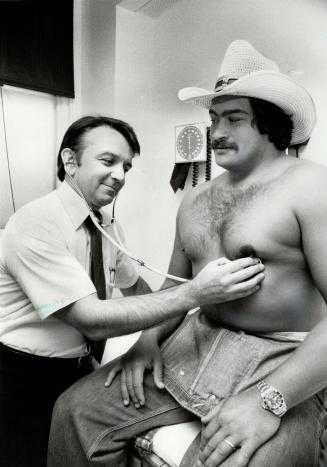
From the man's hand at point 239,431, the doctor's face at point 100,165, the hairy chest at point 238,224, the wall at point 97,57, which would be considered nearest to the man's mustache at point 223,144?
the hairy chest at point 238,224

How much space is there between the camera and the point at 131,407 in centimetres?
123

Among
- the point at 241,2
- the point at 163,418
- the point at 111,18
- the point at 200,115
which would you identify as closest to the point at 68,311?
the point at 163,418

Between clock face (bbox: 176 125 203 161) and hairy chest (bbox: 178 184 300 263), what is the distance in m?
1.08

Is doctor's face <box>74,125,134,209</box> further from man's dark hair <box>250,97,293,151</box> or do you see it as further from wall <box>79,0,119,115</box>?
wall <box>79,0,119,115</box>

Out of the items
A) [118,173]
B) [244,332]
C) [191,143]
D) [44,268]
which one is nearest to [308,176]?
[244,332]

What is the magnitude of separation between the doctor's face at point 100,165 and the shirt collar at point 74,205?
4 cm

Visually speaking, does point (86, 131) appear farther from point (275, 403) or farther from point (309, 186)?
point (275, 403)

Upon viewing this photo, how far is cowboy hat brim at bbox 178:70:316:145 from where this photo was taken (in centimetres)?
115

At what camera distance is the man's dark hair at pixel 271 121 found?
1.23m

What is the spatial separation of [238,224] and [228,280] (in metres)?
0.21

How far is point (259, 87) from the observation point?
117cm

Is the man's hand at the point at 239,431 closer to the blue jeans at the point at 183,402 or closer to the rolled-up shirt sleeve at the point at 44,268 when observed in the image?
the blue jeans at the point at 183,402

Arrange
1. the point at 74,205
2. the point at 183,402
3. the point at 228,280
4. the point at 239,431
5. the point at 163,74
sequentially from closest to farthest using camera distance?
1. the point at 239,431
2. the point at 228,280
3. the point at 183,402
4. the point at 74,205
5. the point at 163,74

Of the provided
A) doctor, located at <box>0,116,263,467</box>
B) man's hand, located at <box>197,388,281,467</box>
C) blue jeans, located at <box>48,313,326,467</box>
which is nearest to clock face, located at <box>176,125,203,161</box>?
doctor, located at <box>0,116,263,467</box>
